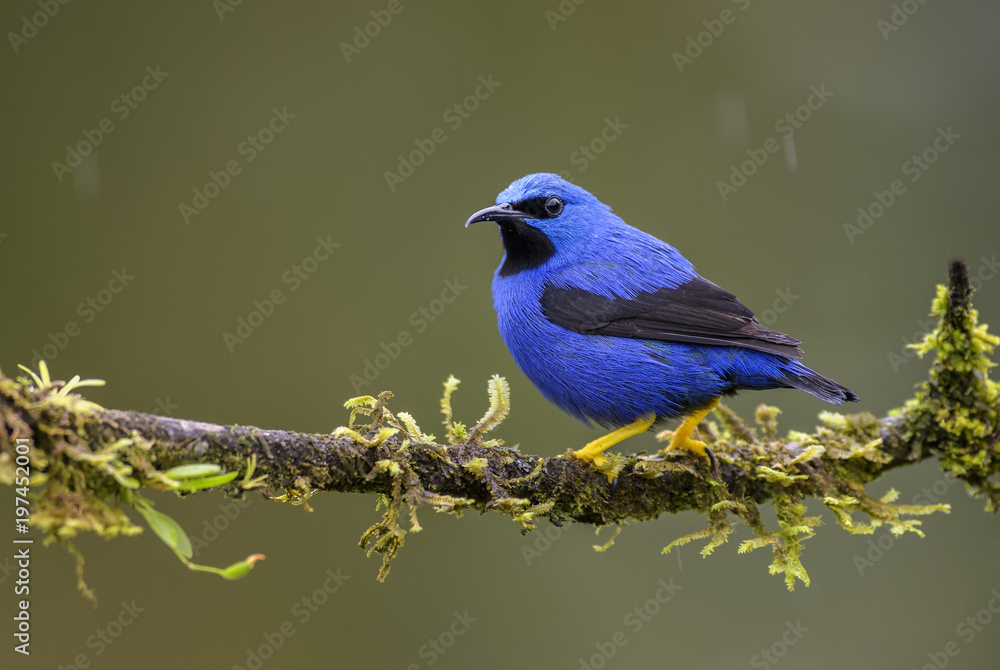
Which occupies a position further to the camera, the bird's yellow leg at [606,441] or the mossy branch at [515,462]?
the bird's yellow leg at [606,441]

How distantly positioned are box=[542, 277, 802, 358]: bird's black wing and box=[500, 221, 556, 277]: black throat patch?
33 cm

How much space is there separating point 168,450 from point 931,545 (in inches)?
272

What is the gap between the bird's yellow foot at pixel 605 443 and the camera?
368 cm

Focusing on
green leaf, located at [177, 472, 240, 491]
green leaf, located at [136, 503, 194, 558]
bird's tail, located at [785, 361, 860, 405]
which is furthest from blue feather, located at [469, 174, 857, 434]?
green leaf, located at [136, 503, 194, 558]

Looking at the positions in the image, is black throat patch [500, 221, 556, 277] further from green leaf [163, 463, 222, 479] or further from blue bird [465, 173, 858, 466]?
green leaf [163, 463, 222, 479]

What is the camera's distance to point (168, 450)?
8.11 ft

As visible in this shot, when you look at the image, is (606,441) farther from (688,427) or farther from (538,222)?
(538,222)

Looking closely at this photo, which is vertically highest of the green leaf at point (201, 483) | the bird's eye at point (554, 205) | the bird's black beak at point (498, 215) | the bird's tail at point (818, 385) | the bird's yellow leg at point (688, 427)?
the bird's tail at point (818, 385)

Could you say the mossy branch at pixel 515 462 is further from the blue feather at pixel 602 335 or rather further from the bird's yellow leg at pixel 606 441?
the blue feather at pixel 602 335

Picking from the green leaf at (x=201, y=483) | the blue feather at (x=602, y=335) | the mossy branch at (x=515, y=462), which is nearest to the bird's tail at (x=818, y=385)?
the blue feather at (x=602, y=335)

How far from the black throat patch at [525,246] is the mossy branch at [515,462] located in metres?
1.27

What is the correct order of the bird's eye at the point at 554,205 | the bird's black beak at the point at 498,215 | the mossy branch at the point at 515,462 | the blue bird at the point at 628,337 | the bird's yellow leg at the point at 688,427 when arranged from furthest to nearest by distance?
the bird's eye at the point at 554,205 < the bird's black beak at the point at 498,215 < the bird's yellow leg at the point at 688,427 < the blue bird at the point at 628,337 < the mossy branch at the point at 515,462

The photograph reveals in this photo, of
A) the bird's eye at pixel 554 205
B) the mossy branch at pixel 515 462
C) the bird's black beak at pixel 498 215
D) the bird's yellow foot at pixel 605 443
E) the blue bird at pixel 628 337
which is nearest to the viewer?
the mossy branch at pixel 515 462

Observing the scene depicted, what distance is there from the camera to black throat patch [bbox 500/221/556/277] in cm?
466
